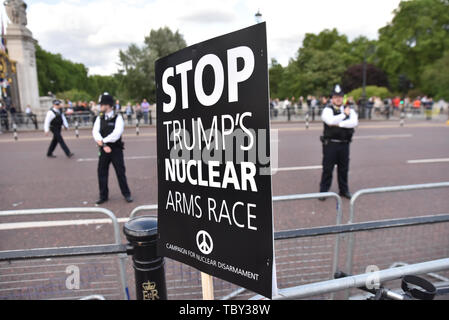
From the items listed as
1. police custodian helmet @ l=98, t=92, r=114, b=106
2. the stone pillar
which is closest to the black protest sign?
police custodian helmet @ l=98, t=92, r=114, b=106

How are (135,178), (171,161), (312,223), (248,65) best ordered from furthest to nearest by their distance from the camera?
(135,178) < (312,223) < (171,161) < (248,65)

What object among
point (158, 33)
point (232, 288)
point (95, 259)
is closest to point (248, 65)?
point (232, 288)

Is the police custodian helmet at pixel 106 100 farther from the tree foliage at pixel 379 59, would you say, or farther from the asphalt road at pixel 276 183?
the tree foliage at pixel 379 59

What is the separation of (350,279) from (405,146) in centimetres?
1239

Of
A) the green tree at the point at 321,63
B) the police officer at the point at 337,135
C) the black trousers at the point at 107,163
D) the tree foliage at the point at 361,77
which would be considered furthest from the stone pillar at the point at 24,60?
the tree foliage at the point at 361,77

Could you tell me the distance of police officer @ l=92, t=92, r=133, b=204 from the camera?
5.76m

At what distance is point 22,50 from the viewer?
24.8 meters

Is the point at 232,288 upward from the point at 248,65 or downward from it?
downward

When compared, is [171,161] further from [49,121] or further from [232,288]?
[49,121]

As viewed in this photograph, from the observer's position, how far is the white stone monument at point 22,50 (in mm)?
24250

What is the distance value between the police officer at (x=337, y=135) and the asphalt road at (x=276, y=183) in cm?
49

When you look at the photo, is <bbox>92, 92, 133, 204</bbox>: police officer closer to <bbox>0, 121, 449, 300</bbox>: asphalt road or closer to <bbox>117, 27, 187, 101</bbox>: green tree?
<bbox>0, 121, 449, 300</bbox>: asphalt road

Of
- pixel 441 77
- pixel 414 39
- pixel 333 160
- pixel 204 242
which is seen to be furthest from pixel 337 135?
pixel 414 39

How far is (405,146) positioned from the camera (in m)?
12.3
